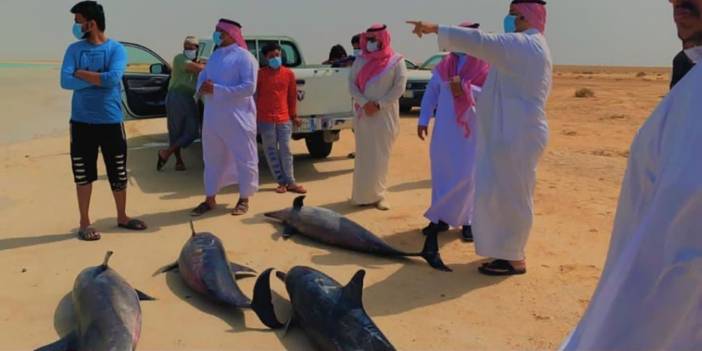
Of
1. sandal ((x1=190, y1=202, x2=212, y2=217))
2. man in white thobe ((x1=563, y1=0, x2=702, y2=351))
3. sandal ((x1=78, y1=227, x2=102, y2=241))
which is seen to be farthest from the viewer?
sandal ((x1=190, y1=202, x2=212, y2=217))

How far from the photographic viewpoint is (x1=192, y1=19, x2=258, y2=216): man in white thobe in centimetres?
635

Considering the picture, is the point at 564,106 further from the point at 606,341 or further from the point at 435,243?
the point at 606,341

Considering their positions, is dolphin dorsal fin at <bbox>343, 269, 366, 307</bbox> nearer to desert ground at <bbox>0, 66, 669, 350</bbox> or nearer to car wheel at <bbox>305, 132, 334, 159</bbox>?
desert ground at <bbox>0, 66, 669, 350</bbox>

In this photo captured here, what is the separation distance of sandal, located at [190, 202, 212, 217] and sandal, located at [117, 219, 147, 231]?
634 mm

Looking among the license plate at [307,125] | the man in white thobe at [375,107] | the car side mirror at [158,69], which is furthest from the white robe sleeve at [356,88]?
the car side mirror at [158,69]

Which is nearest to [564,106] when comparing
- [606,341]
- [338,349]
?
[338,349]

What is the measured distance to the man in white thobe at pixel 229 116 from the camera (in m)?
6.35

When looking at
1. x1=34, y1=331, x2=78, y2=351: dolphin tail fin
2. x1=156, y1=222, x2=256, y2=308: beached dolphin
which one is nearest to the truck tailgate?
x1=156, y1=222, x2=256, y2=308: beached dolphin

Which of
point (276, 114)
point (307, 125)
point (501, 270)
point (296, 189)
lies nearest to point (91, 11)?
point (276, 114)

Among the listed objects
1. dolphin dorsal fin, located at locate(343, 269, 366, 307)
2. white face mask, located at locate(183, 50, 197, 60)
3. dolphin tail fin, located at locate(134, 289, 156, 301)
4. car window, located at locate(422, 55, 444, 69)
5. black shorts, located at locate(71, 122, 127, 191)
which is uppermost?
white face mask, located at locate(183, 50, 197, 60)

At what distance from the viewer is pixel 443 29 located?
3.89 meters

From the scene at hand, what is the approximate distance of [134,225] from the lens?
6051 mm

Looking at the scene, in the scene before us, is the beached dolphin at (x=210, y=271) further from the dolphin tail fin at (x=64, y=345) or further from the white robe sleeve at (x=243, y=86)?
the white robe sleeve at (x=243, y=86)

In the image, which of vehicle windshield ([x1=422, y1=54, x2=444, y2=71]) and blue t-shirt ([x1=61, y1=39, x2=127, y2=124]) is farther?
vehicle windshield ([x1=422, y1=54, x2=444, y2=71])
